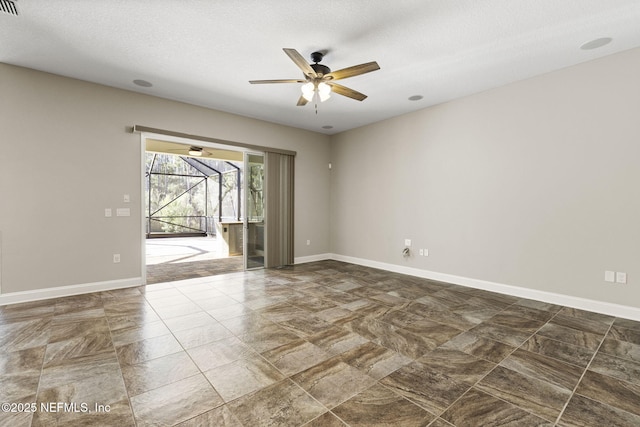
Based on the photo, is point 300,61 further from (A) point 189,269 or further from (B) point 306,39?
(A) point 189,269

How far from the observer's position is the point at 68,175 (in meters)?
3.96

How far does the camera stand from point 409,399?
187 cm

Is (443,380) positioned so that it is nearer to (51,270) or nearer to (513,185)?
(513,185)

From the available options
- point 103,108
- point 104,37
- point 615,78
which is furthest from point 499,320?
point 103,108

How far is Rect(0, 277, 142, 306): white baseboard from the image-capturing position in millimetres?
3621

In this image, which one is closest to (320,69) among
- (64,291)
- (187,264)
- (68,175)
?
(68,175)

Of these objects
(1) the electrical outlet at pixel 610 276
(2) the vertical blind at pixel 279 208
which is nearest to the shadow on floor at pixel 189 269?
(2) the vertical blind at pixel 279 208

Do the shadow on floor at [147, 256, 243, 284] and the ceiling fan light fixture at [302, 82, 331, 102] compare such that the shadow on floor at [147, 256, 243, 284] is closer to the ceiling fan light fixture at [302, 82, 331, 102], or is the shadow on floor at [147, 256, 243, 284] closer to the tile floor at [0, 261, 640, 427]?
the tile floor at [0, 261, 640, 427]

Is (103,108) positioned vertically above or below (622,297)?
above

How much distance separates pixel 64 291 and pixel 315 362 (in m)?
3.85

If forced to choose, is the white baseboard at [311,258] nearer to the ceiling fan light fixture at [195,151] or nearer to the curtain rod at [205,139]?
the curtain rod at [205,139]

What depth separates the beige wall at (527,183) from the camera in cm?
330

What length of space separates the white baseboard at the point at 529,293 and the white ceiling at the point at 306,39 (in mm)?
2946

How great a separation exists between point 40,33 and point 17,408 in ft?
11.3
